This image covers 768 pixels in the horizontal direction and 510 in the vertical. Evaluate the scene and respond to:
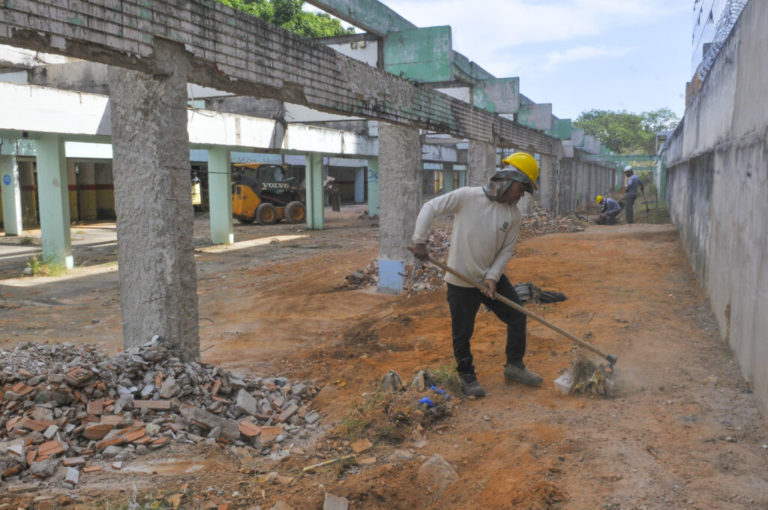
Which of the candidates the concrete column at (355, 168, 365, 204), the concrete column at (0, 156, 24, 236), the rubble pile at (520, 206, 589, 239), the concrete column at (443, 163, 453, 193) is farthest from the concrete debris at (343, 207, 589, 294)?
the concrete column at (355, 168, 365, 204)

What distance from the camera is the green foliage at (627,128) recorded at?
61.5 m

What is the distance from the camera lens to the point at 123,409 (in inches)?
170

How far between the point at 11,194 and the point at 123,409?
18143 mm

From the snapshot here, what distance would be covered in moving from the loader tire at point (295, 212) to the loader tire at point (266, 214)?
0.52m

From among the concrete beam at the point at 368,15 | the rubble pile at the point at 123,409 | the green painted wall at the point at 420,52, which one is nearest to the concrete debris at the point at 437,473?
the rubble pile at the point at 123,409

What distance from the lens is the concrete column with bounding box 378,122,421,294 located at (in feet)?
31.4

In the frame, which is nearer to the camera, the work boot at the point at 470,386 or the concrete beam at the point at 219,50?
the concrete beam at the point at 219,50

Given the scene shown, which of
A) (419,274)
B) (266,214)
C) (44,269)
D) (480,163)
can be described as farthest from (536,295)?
(266,214)

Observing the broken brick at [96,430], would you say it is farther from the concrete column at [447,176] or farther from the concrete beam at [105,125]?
the concrete column at [447,176]

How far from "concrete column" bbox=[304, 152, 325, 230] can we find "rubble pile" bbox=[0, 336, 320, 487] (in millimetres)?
16730

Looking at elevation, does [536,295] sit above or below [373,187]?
below

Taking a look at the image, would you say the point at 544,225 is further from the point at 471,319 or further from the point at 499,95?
the point at 471,319

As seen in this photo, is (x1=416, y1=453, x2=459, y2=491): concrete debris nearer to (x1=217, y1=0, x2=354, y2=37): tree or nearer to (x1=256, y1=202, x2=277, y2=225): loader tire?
(x1=256, y1=202, x2=277, y2=225): loader tire

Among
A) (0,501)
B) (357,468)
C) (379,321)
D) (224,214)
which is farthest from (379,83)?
(224,214)
